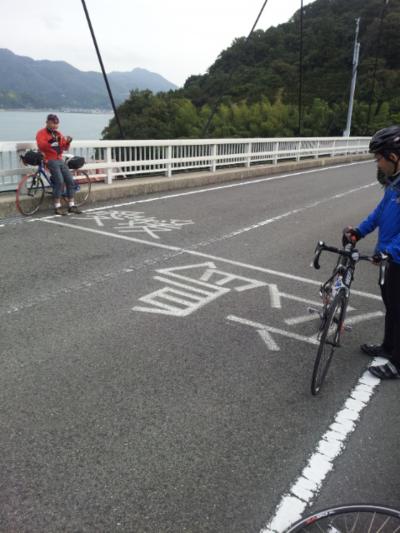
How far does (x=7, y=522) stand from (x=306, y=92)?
72.8m

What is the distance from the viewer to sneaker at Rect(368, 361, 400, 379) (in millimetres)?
3729

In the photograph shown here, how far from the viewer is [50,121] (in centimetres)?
843

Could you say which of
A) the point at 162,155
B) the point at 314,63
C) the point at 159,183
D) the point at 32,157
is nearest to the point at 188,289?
the point at 32,157

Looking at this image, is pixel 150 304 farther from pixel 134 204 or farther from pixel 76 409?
pixel 134 204

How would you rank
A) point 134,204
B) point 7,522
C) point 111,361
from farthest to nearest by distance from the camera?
point 134,204
point 111,361
point 7,522

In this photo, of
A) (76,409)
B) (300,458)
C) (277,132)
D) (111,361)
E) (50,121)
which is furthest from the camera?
(277,132)

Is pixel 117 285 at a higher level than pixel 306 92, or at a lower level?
lower

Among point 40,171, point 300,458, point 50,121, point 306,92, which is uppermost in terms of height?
point 306,92

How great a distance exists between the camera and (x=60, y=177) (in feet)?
28.6

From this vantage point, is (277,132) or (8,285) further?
(277,132)

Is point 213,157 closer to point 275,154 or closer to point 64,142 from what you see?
point 275,154

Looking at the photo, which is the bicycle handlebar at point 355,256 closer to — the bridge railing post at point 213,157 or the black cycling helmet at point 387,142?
the black cycling helmet at point 387,142

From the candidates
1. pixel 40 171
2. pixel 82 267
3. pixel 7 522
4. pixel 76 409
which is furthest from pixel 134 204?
pixel 7 522

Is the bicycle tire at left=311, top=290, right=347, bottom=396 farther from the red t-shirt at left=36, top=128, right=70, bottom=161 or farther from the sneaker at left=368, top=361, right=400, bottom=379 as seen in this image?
the red t-shirt at left=36, top=128, right=70, bottom=161
